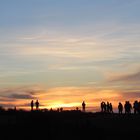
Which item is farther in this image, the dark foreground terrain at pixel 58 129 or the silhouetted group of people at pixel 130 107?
the silhouetted group of people at pixel 130 107

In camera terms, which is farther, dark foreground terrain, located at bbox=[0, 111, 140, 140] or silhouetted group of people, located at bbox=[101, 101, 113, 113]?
silhouetted group of people, located at bbox=[101, 101, 113, 113]

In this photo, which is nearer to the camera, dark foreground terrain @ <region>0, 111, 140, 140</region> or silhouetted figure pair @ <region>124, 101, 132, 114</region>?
dark foreground terrain @ <region>0, 111, 140, 140</region>

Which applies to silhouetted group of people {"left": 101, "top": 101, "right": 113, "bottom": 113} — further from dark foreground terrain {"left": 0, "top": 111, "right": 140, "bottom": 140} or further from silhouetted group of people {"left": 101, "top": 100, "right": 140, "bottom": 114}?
dark foreground terrain {"left": 0, "top": 111, "right": 140, "bottom": 140}

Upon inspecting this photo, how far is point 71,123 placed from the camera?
59.2 meters

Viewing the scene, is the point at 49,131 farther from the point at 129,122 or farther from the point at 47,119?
the point at 129,122

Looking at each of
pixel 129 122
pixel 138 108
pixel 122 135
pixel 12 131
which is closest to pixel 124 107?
pixel 138 108

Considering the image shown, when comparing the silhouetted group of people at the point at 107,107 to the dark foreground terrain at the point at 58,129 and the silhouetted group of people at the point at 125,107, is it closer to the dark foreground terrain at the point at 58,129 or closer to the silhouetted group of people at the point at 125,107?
the silhouetted group of people at the point at 125,107

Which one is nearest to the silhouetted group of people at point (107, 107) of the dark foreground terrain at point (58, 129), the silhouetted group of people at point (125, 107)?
the silhouetted group of people at point (125, 107)

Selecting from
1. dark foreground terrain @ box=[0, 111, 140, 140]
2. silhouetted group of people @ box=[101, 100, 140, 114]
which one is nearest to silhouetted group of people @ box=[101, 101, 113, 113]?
silhouetted group of people @ box=[101, 100, 140, 114]

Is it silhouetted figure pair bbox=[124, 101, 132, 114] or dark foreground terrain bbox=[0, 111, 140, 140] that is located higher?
silhouetted figure pair bbox=[124, 101, 132, 114]

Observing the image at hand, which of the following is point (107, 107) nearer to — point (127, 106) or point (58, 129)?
point (127, 106)

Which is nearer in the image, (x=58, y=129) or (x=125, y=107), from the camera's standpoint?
(x=58, y=129)

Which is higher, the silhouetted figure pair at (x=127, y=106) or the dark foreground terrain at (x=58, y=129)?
the silhouetted figure pair at (x=127, y=106)

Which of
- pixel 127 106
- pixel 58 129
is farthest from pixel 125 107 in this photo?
pixel 58 129
